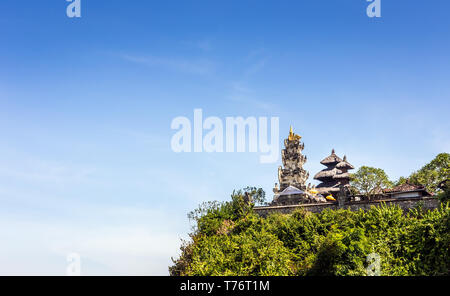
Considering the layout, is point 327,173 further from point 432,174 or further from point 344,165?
point 432,174

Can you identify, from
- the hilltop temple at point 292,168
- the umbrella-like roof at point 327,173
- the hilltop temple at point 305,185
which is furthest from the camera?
the umbrella-like roof at point 327,173

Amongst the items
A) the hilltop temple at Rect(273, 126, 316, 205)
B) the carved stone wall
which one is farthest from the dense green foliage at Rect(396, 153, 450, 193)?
the carved stone wall

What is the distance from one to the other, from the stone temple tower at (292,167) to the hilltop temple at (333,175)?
511 centimetres

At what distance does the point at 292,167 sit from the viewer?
213ft

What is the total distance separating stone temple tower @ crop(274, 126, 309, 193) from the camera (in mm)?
63875

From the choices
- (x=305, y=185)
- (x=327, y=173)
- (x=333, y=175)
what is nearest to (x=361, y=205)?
(x=305, y=185)

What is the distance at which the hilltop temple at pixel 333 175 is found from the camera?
66688 mm

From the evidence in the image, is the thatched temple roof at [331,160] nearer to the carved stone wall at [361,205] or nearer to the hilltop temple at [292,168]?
the hilltop temple at [292,168]

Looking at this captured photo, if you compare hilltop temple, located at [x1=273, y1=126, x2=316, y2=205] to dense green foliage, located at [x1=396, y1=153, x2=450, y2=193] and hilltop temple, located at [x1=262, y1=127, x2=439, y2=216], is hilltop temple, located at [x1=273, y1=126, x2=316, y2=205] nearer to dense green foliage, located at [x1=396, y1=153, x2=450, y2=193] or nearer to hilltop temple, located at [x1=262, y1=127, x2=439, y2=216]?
hilltop temple, located at [x1=262, y1=127, x2=439, y2=216]

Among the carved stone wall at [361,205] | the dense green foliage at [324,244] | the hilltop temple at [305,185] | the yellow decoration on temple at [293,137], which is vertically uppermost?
the yellow decoration on temple at [293,137]

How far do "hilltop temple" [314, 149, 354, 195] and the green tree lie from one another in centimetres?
1229

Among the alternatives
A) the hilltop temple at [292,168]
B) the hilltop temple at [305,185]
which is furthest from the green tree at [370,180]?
the hilltop temple at [292,168]

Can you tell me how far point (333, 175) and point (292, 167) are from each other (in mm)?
7651
